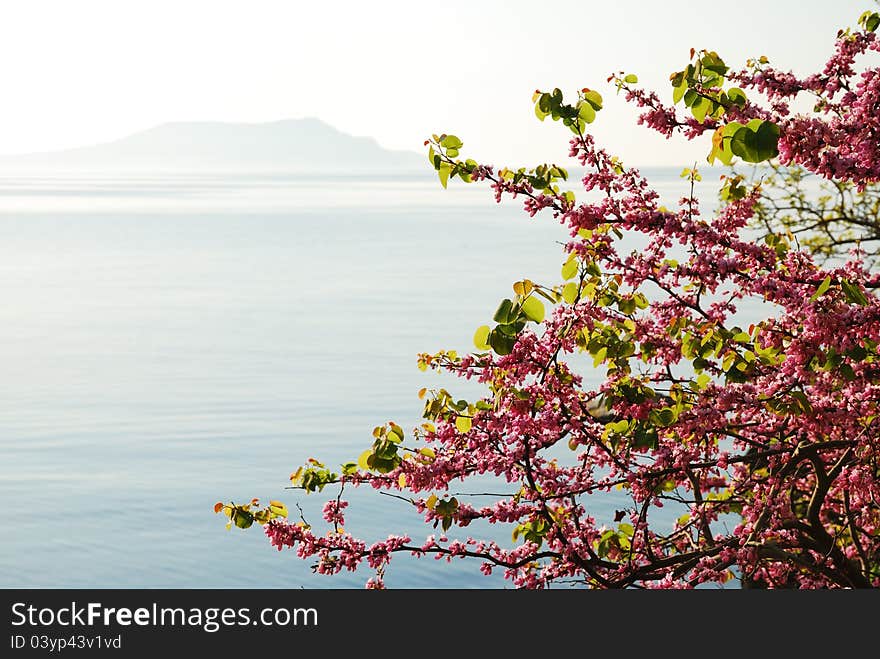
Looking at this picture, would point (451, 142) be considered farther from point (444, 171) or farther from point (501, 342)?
point (501, 342)

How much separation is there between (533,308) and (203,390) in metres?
19.0

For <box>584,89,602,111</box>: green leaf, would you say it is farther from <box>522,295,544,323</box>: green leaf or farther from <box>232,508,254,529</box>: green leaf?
<box>232,508,254,529</box>: green leaf

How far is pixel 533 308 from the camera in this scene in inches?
201

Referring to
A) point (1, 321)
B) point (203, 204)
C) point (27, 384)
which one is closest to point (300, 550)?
point (27, 384)

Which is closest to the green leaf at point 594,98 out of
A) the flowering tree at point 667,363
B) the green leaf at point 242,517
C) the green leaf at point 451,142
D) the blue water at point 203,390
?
the flowering tree at point 667,363

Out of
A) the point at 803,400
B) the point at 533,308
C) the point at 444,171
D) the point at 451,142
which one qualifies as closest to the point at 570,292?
the point at 533,308

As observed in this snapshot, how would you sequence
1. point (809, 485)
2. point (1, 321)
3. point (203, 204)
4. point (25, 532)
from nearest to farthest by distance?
point (809, 485) < point (25, 532) < point (1, 321) < point (203, 204)

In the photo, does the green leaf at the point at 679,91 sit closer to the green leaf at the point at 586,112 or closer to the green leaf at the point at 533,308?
the green leaf at the point at 586,112

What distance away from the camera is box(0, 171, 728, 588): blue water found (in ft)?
49.4

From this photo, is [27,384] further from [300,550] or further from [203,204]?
[203,204]

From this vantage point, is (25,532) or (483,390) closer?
(25,532)

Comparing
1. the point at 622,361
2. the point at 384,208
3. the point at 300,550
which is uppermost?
the point at 384,208

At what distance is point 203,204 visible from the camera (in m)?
126

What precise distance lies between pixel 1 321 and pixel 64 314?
6.87 ft
